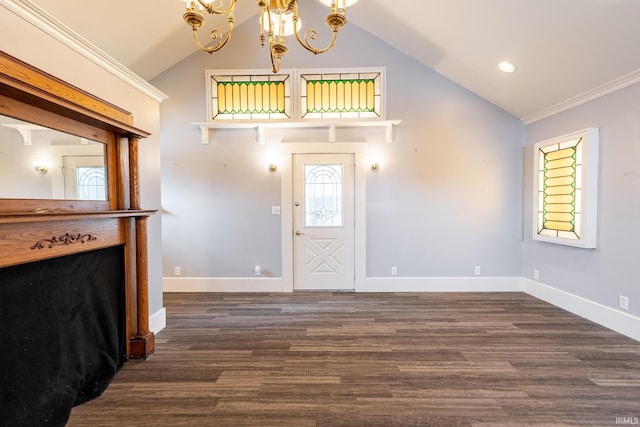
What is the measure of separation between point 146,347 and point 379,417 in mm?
1935

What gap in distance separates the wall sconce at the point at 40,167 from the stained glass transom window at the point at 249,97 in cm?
261

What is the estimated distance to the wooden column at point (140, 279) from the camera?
7.52 feet

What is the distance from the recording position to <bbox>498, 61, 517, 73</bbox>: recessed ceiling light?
10.5ft

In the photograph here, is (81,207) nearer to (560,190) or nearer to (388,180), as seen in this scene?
(388,180)

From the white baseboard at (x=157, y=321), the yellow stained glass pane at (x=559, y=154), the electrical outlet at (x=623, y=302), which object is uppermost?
the yellow stained glass pane at (x=559, y=154)

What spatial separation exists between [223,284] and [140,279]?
184 centimetres

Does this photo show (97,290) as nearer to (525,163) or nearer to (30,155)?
(30,155)

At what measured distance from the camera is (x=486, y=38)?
301 centimetres

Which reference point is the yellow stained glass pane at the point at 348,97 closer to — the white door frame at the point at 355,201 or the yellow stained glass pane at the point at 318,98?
the yellow stained glass pane at the point at 318,98

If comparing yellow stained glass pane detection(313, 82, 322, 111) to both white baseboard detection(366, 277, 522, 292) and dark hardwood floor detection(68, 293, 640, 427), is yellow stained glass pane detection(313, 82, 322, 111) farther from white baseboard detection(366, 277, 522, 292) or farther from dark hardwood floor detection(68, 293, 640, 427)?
dark hardwood floor detection(68, 293, 640, 427)

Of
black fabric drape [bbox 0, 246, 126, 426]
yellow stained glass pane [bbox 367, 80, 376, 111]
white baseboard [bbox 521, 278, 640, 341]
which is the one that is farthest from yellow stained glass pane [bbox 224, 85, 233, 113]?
white baseboard [bbox 521, 278, 640, 341]

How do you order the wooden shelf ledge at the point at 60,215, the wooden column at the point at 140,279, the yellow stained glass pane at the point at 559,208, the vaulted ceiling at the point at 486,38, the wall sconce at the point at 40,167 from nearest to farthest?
the wooden shelf ledge at the point at 60,215 < the wall sconce at the point at 40,167 < the wooden column at the point at 140,279 < the vaulted ceiling at the point at 486,38 < the yellow stained glass pane at the point at 559,208

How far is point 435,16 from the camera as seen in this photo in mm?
3088

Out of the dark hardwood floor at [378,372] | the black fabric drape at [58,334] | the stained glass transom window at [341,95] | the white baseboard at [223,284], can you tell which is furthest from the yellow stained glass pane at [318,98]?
the black fabric drape at [58,334]
